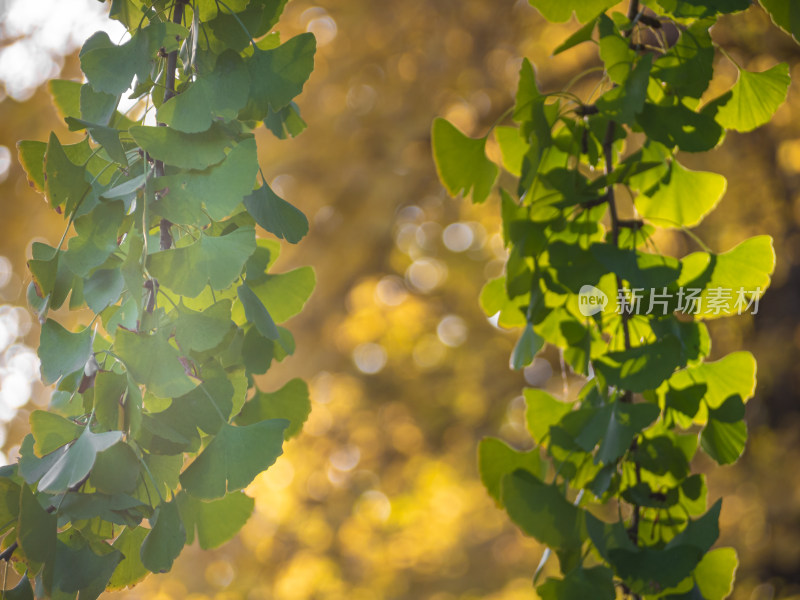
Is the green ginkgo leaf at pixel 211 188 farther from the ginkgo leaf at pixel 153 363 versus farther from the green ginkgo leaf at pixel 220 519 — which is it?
the green ginkgo leaf at pixel 220 519

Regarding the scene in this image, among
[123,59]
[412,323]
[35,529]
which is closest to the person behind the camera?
[35,529]

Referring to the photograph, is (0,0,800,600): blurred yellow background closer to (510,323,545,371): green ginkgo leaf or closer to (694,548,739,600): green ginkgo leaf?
(510,323,545,371): green ginkgo leaf

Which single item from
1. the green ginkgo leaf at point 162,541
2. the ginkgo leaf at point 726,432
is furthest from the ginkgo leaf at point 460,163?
the green ginkgo leaf at point 162,541

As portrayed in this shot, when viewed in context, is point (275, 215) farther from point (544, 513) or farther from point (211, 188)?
point (544, 513)

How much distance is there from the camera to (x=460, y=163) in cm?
→ 82

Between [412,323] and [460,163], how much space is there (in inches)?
96.8

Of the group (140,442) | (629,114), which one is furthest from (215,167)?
(629,114)

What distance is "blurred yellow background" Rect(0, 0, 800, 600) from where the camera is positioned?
2227 millimetres

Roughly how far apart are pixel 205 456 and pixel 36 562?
0.14m

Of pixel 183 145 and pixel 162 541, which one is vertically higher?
pixel 183 145

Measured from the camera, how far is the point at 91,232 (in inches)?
21.7

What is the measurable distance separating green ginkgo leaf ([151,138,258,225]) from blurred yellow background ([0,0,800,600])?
4.92 ft

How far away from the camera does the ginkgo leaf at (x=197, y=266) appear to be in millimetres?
525

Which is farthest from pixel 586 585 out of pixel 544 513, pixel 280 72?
pixel 280 72
